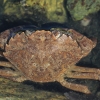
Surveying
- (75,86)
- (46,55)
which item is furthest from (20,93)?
(75,86)

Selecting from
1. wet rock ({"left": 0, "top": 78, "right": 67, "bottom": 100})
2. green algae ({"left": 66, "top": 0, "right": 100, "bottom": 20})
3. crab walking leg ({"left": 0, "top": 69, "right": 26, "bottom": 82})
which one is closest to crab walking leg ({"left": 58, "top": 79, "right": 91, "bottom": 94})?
wet rock ({"left": 0, "top": 78, "right": 67, "bottom": 100})

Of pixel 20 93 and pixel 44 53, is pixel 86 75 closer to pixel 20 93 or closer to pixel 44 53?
pixel 44 53

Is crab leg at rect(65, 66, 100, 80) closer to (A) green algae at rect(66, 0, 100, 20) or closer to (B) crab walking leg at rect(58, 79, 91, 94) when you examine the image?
(B) crab walking leg at rect(58, 79, 91, 94)

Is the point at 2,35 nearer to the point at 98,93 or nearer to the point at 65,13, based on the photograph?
the point at 65,13

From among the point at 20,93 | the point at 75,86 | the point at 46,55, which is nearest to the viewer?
the point at 20,93

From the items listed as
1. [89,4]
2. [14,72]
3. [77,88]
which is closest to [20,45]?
[14,72]

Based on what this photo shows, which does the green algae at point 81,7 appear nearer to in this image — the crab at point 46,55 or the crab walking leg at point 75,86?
the crab at point 46,55

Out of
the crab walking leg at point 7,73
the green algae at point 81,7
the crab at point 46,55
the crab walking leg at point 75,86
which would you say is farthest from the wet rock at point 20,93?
the green algae at point 81,7
